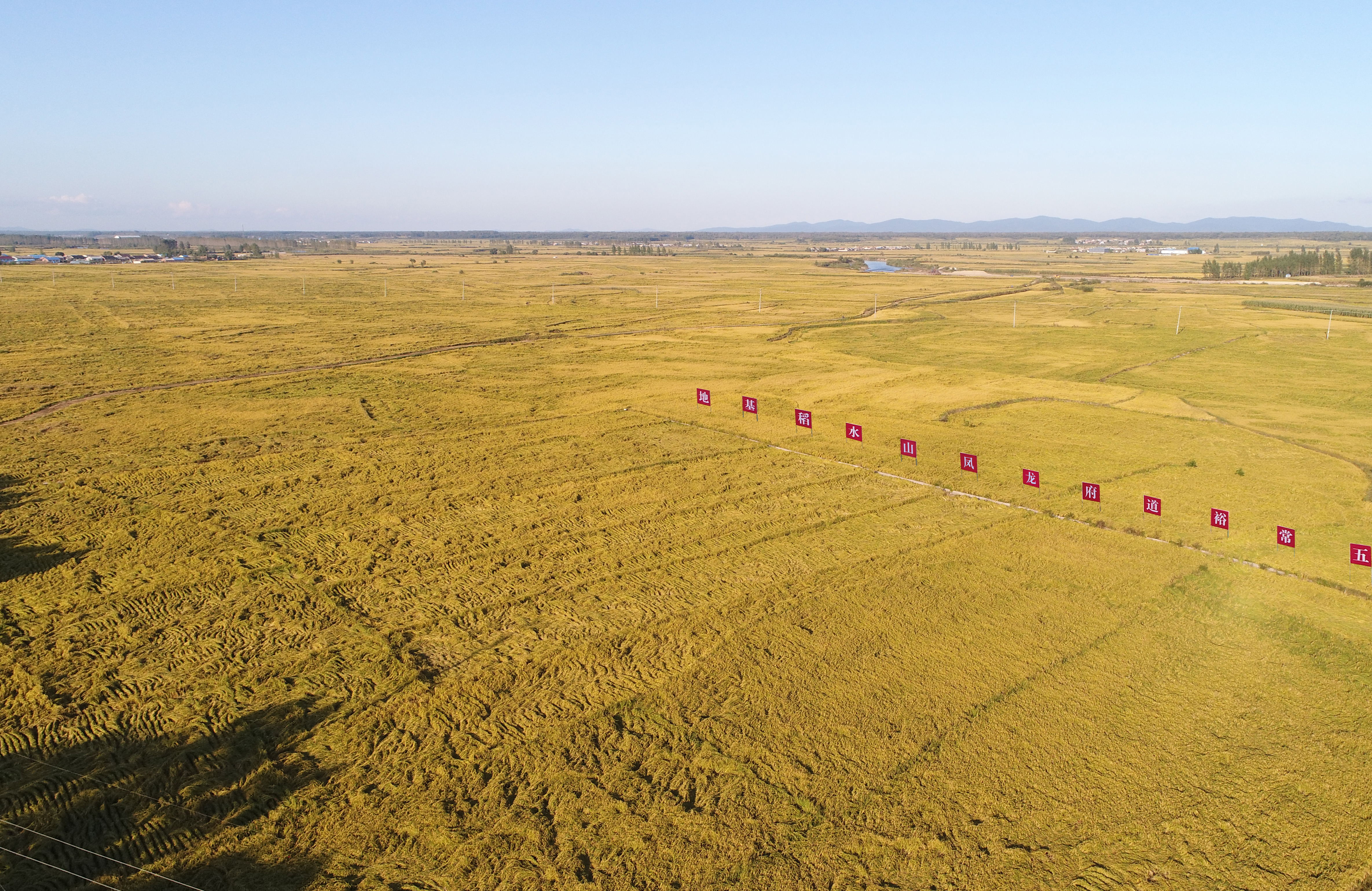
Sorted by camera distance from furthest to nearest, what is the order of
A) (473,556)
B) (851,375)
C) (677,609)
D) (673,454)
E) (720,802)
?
(851,375), (673,454), (473,556), (677,609), (720,802)

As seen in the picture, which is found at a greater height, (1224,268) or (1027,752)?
(1224,268)

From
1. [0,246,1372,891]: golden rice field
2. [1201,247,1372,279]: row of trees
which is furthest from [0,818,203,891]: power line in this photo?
[1201,247,1372,279]: row of trees

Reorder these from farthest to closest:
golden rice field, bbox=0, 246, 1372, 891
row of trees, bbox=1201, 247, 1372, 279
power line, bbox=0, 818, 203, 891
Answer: row of trees, bbox=1201, 247, 1372, 279 < golden rice field, bbox=0, 246, 1372, 891 < power line, bbox=0, 818, 203, 891

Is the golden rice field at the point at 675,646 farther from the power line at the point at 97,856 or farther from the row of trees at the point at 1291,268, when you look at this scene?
the row of trees at the point at 1291,268

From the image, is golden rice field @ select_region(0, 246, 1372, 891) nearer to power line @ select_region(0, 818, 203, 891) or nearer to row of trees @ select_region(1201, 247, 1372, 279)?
power line @ select_region(0, 818, 203, 891)

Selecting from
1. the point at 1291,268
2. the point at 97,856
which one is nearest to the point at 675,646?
the point at 97,856

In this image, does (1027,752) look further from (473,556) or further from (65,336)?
(65,336)

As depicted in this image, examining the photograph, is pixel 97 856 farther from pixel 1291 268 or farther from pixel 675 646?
pixel 1291 268

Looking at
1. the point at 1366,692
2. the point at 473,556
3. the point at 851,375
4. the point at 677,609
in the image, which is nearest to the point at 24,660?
the point at 473,556
